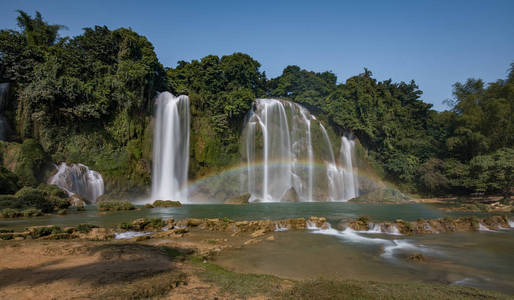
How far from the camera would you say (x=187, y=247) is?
244 inches

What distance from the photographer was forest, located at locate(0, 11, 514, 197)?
21250 millimetres

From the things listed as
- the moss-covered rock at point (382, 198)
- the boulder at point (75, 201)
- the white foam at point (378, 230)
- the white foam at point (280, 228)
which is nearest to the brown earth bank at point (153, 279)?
the white foam at point (280, 228)

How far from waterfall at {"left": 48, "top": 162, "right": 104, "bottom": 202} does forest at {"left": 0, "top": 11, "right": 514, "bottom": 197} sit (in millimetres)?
783

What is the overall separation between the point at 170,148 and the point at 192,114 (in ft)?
15.2

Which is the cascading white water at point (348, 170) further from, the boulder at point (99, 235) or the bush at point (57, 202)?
the boulder at point (99, 235)

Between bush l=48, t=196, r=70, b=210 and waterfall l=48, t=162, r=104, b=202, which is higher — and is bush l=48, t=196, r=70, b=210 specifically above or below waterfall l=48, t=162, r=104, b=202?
below

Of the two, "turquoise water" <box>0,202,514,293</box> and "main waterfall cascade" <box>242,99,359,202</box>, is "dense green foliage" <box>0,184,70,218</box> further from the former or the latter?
"main waterfall cascade" <box>242,99,359,202</box>

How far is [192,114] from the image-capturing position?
91.0ft

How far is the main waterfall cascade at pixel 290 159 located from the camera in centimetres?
2988

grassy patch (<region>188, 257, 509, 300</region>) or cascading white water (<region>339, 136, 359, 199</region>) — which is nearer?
grassy patch (<region>188, 257, 509, 300</region>)

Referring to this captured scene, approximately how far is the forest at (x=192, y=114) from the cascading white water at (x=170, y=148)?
874 millimetres

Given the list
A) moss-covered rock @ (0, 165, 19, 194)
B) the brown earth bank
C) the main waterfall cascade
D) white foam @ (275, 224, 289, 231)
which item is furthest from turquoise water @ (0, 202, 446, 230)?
the main waterfall cascade

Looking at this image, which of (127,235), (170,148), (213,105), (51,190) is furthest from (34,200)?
(213,105)

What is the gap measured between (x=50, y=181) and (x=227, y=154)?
1584 centimetres
